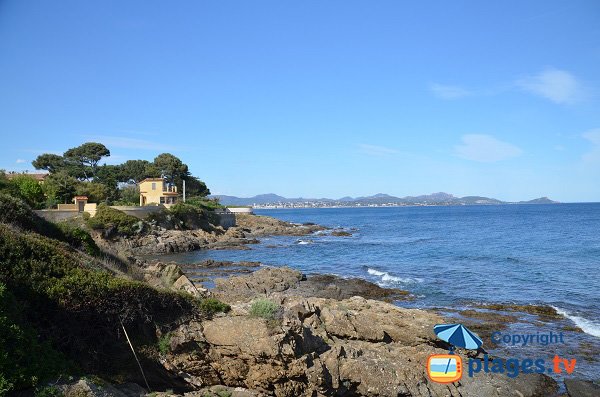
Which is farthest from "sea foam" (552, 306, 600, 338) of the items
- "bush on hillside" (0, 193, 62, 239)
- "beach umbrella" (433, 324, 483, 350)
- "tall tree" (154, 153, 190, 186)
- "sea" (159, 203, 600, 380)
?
"tall tree" (154, 153, 190, 186)

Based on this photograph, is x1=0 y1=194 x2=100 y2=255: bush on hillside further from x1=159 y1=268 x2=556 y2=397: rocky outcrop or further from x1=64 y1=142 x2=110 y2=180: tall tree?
x1=64 y1=142 x2=110 y2=180: tall tree

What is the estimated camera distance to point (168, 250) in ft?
176

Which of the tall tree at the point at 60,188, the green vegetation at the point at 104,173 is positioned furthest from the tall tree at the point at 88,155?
the tall tree at the point at 60,188

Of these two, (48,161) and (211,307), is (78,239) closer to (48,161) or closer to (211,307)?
(211,307)

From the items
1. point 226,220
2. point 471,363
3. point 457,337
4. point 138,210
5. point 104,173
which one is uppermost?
point 104,173

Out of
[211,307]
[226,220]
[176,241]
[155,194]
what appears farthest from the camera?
[226,220]


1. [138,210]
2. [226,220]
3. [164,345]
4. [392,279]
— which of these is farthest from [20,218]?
[226,220]

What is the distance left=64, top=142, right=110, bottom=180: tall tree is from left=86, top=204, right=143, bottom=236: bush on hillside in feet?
136

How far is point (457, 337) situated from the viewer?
1536 centimetres

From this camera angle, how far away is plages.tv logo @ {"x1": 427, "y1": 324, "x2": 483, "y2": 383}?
13820 mm

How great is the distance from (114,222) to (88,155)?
4632cm

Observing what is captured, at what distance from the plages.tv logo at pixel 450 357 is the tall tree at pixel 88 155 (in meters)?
89.1

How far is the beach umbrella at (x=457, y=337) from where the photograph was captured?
15188 millimetres

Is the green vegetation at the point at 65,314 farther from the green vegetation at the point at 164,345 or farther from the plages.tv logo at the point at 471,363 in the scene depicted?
the plages.tv logo at the point at 471,363
